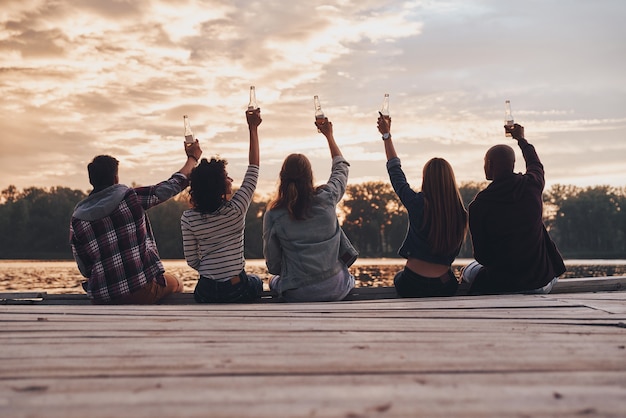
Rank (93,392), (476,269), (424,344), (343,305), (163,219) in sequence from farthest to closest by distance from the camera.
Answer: (163,219) → (476,269) → (343,305) → (424,344) → (93,392)

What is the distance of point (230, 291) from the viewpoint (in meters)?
4.27

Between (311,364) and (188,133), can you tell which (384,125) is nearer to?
(188,133)

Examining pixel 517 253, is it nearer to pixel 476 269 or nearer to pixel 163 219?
pixel 476 269

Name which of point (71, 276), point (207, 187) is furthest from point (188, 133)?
point (71, 276)

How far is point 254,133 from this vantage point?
471 cm

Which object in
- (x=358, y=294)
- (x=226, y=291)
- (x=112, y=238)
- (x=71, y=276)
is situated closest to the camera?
(x=112, y=238)

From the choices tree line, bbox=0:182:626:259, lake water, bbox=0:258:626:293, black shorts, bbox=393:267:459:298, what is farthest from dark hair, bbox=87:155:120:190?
tree line, bbox=0:182:626:259

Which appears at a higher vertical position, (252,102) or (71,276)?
(252,102)

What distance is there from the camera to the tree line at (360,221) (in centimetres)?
6638

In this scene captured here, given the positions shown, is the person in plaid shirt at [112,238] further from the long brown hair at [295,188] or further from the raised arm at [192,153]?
the long brown hair at [295,188]

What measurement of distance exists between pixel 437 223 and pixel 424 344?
2123mm

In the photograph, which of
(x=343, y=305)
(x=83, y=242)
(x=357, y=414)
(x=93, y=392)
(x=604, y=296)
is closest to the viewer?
(x=357, y=414)

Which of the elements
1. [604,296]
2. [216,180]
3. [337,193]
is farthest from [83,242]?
[604,296]

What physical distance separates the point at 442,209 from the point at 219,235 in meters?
1.61
